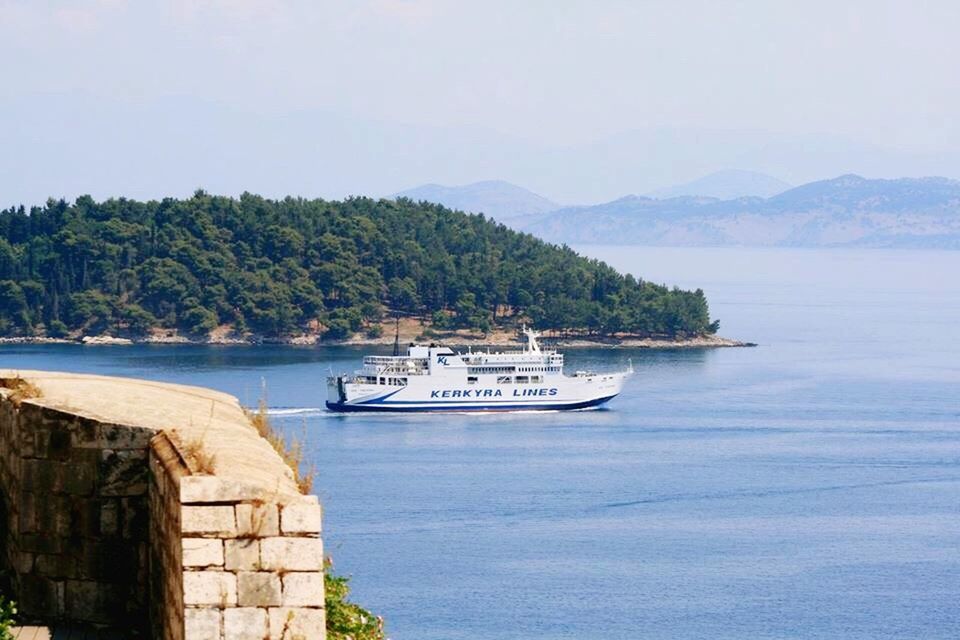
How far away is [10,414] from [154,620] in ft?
4.55

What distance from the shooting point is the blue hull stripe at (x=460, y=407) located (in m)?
65.9

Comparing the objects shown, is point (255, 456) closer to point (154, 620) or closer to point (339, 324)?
point (154, 620)

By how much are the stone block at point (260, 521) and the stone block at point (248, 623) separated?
0.69 ft

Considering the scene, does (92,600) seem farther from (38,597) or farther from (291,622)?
(291,622)

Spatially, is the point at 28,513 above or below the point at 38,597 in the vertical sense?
above

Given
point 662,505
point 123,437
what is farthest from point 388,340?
point 123,437

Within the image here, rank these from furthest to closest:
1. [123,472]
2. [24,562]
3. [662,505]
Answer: [662,505] → [24,562] → [123,472]

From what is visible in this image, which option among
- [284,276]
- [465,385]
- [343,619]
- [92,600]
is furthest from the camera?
[284,276]

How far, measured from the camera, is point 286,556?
17.4ft

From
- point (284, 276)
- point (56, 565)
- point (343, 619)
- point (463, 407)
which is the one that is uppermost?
point (284, 276)

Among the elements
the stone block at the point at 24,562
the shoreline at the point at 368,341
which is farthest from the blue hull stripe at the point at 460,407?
the stone block at the point at 24,562

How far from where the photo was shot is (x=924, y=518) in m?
41.6

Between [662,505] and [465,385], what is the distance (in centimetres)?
2481

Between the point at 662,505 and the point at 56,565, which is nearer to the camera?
the point at 56,565
